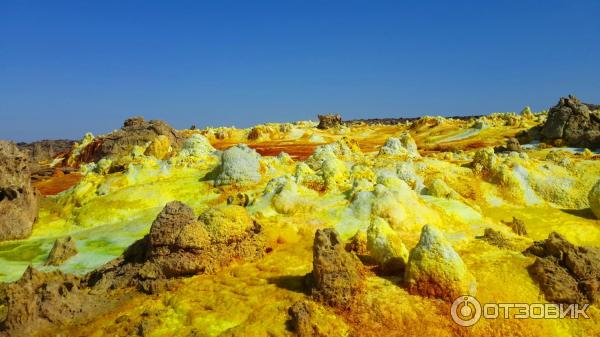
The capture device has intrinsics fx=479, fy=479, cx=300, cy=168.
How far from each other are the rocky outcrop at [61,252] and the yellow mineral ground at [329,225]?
0.28m

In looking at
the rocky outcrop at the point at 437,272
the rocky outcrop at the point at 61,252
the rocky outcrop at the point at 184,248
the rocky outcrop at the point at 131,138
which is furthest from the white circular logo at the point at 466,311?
the rocky outcrop at the point at 131,138

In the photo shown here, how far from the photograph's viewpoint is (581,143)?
41281 mm

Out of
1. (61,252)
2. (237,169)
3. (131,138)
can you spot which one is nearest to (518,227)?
(237,169)

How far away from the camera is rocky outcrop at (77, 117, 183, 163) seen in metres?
46.3

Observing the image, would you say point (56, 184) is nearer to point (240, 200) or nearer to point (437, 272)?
point (240, 200)

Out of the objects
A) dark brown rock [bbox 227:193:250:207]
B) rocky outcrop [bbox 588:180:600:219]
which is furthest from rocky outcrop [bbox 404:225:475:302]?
rocky outcrop [bbox 588:180:600:219]

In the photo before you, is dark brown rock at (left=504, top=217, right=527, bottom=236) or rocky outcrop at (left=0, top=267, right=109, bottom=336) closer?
rocky outcrop at (left=0, top=267, right=109, bottom=336)

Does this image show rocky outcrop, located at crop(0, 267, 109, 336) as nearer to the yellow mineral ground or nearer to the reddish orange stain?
the yellow mineral ground

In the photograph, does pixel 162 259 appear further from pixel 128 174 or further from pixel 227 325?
pixel 128 174

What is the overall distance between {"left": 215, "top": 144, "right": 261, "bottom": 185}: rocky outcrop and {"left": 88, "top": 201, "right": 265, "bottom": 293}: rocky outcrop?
276 inches

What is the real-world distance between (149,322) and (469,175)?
54.8 feet

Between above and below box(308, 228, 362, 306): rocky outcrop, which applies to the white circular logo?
below

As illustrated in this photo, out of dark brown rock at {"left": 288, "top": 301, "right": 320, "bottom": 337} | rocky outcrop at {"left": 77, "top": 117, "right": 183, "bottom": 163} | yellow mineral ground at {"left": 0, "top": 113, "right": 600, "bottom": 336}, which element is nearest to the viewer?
dark brown rock at {"left": 288, "top": 301, "right": 320, "bottom": 337}

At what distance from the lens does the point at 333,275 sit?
9414 mm
